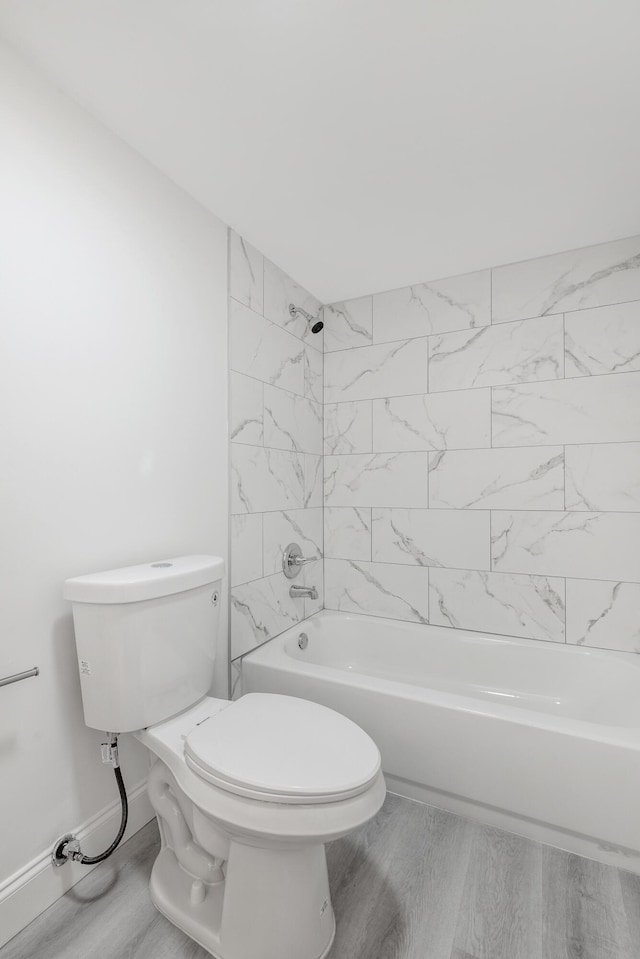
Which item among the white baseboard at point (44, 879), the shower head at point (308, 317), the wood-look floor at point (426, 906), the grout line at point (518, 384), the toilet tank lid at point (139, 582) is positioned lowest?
the wood-look floor at point (426, 906)

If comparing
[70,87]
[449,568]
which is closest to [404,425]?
[449,568]

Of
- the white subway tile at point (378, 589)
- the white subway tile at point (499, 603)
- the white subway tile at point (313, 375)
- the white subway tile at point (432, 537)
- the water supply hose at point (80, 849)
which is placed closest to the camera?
the water supply hose at point (80, 849)

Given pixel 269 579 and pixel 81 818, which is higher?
pixel 269 579

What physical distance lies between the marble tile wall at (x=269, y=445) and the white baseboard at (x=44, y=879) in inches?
25.7

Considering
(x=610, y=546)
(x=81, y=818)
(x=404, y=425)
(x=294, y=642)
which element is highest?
(x=404, y=425)

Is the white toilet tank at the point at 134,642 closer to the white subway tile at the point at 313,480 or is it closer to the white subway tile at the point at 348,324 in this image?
the white subway tile at the point at 313,480

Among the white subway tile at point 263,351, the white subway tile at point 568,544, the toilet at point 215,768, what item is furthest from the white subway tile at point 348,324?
the toilet at point 215,768

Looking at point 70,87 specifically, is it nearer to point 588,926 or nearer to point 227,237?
point 227,237

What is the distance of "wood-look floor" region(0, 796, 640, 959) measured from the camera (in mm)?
1182

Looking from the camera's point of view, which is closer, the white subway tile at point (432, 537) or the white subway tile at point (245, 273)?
the white subway tile at point (245, 273)

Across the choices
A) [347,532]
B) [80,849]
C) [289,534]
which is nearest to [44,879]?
[80,849]

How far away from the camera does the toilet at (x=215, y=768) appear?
3.46 feet

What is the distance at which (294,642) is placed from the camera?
226cm

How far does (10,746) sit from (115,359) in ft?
3.60
